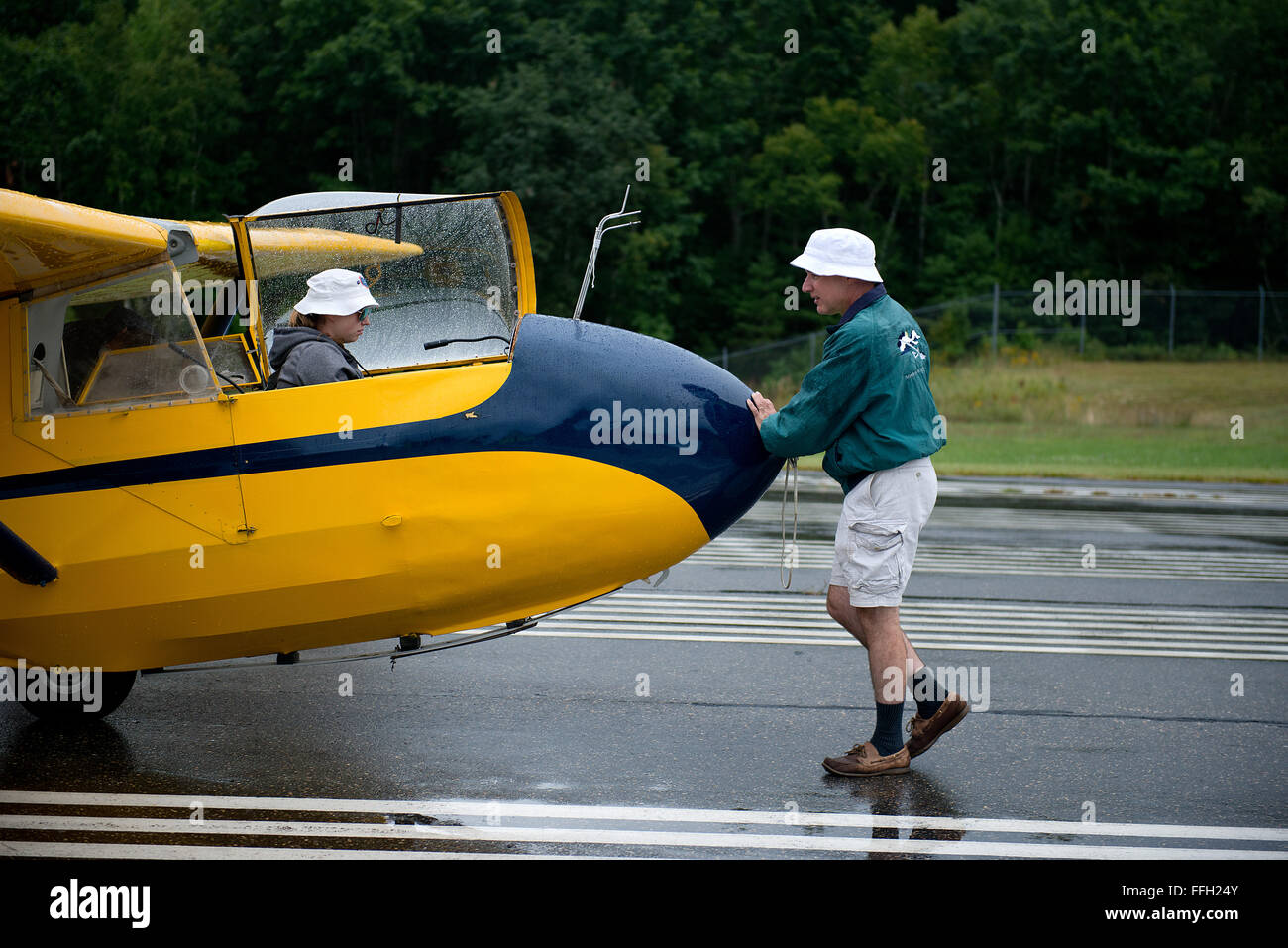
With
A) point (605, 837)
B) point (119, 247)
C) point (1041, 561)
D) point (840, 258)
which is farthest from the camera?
point (1041, 561)

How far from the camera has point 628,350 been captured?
203 inches

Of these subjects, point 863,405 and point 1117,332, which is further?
point 1117,332

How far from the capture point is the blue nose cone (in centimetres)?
502


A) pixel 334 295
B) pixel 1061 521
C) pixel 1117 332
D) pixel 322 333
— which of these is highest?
pixel 1117 332

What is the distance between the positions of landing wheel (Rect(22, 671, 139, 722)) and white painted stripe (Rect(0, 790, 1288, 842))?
0.83 metres

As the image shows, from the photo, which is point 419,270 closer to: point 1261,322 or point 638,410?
point 638,410

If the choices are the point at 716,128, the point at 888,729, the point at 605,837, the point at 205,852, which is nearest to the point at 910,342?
the point at 888,729

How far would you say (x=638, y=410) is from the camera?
16.6 feet

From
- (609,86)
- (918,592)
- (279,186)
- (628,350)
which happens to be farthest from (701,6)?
(628,350)

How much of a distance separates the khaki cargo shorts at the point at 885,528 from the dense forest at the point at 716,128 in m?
32.1

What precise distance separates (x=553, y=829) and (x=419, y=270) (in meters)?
2.66
